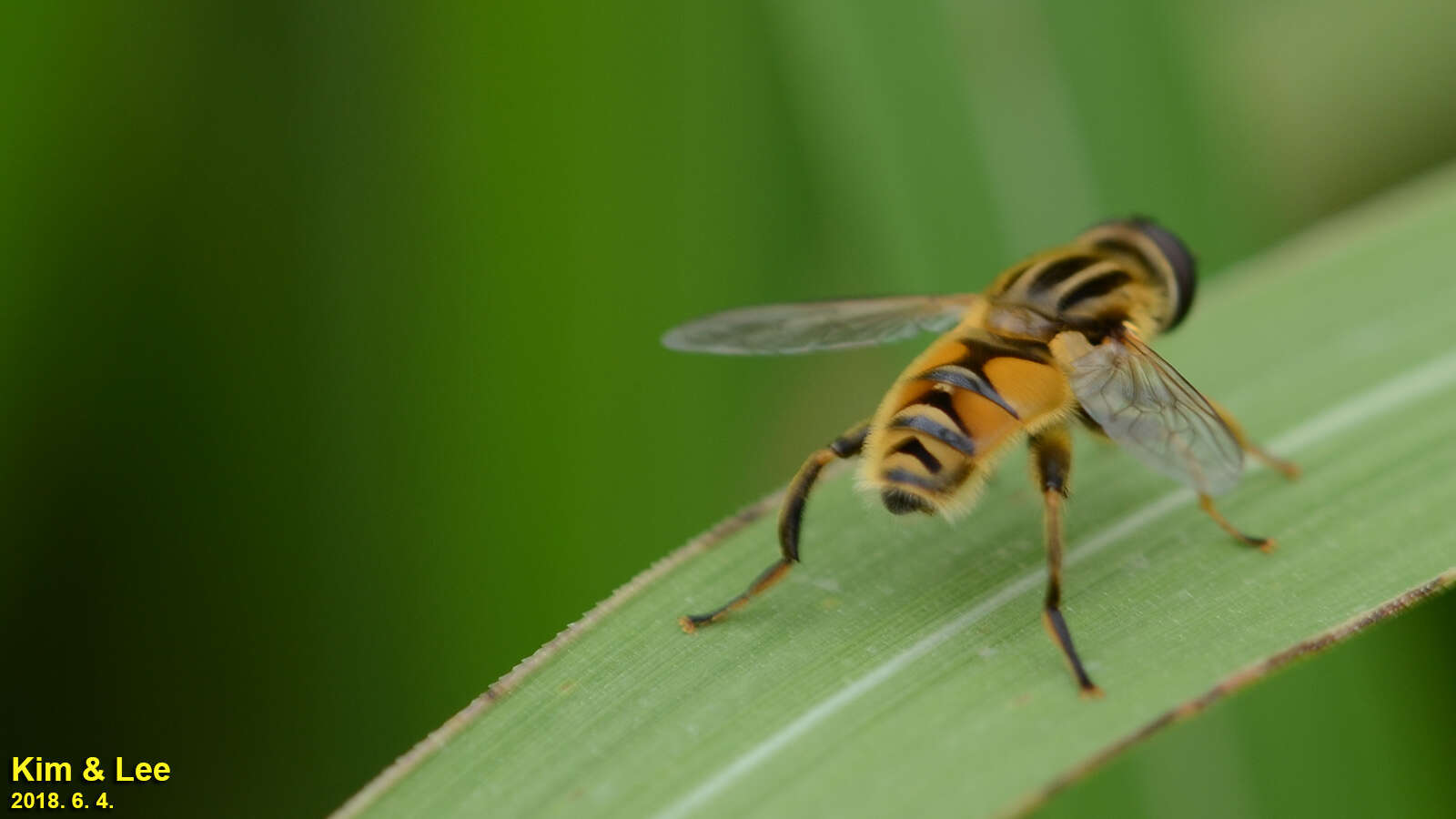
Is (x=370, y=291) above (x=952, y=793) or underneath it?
above

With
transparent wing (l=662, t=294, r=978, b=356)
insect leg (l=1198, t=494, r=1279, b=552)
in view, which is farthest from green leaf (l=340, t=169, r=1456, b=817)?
transparent wing (l=662, t=294, r=978, b=356)

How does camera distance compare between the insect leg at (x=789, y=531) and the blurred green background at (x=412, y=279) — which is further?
the blurred green background at (x=412, y=279)

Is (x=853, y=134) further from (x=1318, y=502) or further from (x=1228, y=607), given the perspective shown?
(x=1228, y=607)

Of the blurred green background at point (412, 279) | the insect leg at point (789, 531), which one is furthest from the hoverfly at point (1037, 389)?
the blurred green background at point (412, 279)

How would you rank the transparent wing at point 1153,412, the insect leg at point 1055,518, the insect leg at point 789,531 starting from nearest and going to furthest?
1. the insect leg at point 1055,518
2. the transparent wing at point 1153,412
3. the insect leg at point 789,531

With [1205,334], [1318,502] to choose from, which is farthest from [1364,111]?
[1318,502]

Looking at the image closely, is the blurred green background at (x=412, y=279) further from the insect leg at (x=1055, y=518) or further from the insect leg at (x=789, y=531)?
the insect leg at (x=1055, y=518)
